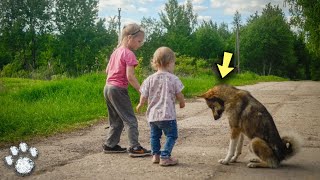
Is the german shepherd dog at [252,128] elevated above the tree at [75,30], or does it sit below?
below

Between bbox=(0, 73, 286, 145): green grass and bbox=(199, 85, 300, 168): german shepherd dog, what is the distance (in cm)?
97

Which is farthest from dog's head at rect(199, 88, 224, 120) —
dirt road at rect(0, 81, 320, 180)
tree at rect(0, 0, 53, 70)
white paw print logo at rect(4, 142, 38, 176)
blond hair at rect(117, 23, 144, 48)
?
tree at rect(0, 0, 53, 70)

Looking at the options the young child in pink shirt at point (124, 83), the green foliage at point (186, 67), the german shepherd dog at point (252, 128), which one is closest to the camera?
the german shepherd dog at point (252, 128)

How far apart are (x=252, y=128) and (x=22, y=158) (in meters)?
3.16

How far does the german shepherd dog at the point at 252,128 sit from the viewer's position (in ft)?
15.6

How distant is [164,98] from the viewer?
195 inches

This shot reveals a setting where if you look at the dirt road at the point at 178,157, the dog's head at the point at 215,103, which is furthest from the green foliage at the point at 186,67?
the dog's head at the point at 215,103

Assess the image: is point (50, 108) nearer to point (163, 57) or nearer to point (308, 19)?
point (163, 57)

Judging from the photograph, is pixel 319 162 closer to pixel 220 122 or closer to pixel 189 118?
pixel 220 122

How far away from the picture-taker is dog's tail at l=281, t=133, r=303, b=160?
486 centimetres

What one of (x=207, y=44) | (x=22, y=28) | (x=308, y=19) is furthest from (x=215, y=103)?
(x=207, y=44)

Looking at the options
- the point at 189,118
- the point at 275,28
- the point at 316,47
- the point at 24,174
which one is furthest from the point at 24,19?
the point at 24,174

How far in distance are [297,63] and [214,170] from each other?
77062mm

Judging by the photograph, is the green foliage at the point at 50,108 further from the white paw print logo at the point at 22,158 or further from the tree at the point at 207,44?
the tree at the point at 207,44
